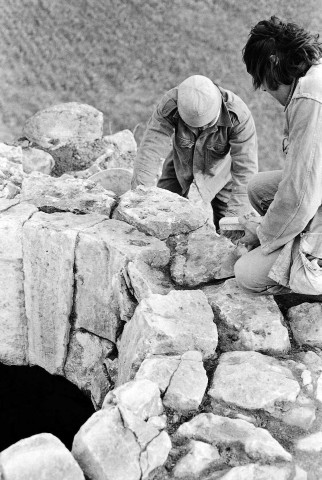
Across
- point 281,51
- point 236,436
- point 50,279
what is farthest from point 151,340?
point 281,51

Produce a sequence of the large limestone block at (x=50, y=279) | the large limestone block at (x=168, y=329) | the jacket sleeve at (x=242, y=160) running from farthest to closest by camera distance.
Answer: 1. the jacket sleeve at (x=242, y=160)
2. the large limestone block at (x=50, y=279)
3. the large limestone block at (x=168, y=329)

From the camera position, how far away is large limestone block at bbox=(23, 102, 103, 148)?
22.2 feet

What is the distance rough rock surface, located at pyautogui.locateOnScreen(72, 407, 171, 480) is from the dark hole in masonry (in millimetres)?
2131

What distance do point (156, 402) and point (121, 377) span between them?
1.92ft

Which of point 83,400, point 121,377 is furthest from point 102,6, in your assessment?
point 121,377

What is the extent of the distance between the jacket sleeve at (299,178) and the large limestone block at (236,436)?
36.9 inches

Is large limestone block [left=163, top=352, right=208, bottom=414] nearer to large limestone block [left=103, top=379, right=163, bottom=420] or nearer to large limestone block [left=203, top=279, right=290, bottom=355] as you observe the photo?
large limestone block [left=103, top=379, right=163, bottom=420]

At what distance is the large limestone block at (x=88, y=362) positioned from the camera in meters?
3.72

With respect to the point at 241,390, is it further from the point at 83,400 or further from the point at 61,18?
the point at 61,18

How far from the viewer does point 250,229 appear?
11.1 feet

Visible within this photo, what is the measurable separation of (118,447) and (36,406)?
2537 mm

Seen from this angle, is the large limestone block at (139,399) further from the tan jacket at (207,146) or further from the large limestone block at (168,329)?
the tan jacket at (207,146)

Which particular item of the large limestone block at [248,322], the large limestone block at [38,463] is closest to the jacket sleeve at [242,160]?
the large limestone block at [248,322]

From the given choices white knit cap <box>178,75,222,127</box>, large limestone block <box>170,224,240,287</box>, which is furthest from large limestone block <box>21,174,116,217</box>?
white knit cap <box>178,75,222,127</box>
